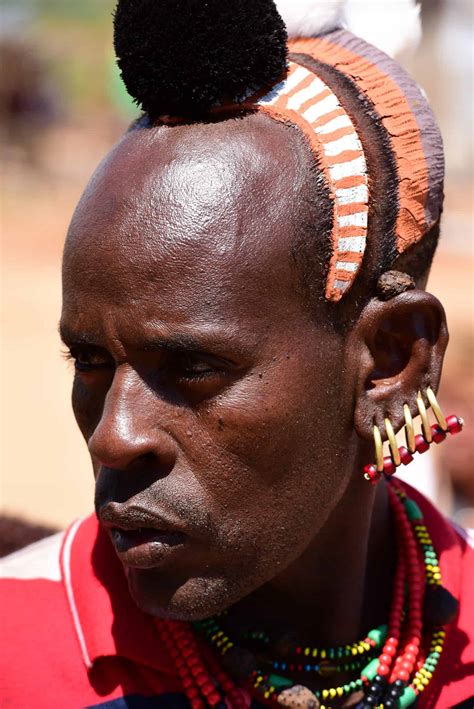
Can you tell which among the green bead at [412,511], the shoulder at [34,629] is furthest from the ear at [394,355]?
the shoulder at [34,629]

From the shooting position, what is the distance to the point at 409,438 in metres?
2.42

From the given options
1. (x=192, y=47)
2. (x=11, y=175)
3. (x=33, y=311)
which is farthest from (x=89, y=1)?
(x=192, y=47)

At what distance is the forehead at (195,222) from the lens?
2.21 m

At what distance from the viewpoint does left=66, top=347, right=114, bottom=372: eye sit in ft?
7.60

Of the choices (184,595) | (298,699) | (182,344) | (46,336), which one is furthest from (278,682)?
(46,336)

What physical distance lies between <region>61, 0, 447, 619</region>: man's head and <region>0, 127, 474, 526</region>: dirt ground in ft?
5.44

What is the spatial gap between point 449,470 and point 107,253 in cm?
399

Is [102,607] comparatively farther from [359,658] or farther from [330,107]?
[330,107]

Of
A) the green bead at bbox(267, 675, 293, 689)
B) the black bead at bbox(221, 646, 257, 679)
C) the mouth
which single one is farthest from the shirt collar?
the mouth

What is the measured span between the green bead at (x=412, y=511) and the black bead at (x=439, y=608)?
24 cm

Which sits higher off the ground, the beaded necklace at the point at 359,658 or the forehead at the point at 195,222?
the forehead at the point at 195,222

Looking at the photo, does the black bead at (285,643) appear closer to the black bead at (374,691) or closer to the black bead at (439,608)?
the black bead at (374,691)

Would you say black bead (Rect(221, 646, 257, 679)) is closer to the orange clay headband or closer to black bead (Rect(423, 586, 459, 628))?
black bead (Rect(423, 586, 459, 628))

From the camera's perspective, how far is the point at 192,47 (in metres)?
2.27
